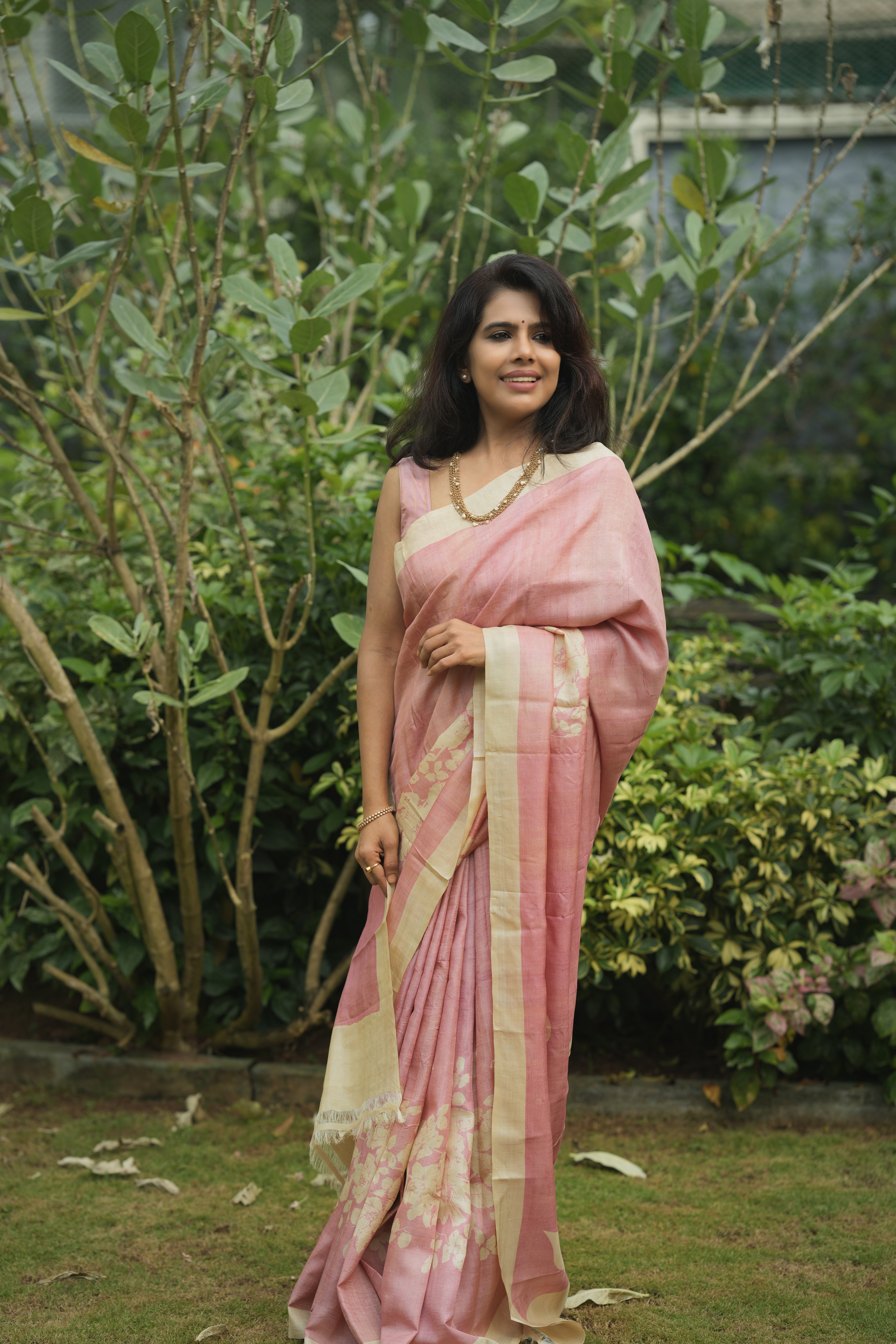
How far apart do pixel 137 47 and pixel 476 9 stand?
2.62ft

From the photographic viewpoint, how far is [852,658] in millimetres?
3262

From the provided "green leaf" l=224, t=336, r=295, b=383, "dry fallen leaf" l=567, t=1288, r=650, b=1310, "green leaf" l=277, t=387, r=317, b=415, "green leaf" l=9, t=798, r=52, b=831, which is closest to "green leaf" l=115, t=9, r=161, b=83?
"green leaf" l=224, t=336, r=295, b=383

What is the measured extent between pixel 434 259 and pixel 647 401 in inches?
40.3

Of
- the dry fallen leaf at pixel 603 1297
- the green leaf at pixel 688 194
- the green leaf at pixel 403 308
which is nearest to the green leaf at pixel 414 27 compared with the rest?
the green leaf at pixel 403 308

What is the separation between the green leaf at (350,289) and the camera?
99.9 inches

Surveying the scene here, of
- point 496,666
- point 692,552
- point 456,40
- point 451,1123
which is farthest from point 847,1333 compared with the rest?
point 456,40

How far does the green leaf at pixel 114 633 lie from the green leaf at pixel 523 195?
139 centimetres

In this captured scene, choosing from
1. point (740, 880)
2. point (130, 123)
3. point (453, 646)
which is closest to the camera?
point (453, 646)

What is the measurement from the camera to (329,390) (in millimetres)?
2715

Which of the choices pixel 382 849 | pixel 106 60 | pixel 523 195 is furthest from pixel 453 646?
pixel 106 60

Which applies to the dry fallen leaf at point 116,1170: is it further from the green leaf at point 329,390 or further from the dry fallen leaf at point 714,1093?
the green leaf at point 329,390

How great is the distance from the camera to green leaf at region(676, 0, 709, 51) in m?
2.84

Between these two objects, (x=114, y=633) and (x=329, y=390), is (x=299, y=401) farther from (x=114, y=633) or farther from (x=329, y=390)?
(x=114, y=633)

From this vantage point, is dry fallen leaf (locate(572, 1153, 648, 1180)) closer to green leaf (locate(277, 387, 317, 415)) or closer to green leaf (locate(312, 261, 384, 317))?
green leaf (locate(277, 387, 317, 415))
